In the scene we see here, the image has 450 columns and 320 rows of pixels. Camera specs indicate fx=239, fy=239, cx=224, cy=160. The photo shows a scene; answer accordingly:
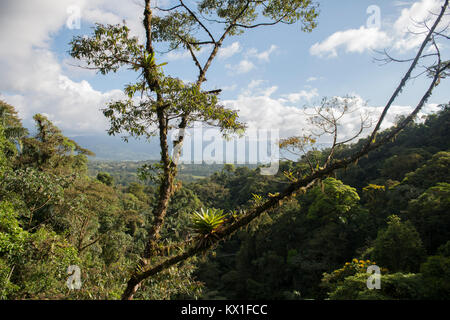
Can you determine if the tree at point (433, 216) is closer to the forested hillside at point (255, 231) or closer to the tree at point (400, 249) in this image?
the forested hillside at point (255, 231)

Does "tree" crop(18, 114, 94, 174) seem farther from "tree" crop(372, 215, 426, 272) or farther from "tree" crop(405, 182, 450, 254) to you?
"tree" crop(405, 182, 450, 254)

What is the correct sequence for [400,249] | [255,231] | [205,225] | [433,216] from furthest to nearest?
[255,231] → [433,216] → [400,249] → [205,225]

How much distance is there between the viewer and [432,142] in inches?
1016

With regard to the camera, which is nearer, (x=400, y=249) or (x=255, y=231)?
(x=400, y=249)

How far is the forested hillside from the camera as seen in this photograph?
5953 mm

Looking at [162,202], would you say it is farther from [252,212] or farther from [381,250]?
[381,250]

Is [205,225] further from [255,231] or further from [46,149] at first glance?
[255,231]

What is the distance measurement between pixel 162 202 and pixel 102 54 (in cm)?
238

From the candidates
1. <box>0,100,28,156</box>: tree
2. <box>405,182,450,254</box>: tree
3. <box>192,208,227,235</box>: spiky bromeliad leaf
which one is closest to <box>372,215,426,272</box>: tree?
<box>405,182,450,254</box>: tree

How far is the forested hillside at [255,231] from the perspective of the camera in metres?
5.95

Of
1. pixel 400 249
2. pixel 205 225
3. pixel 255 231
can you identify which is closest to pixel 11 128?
pixel 205 225

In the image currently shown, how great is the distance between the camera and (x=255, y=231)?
18.5 metres
